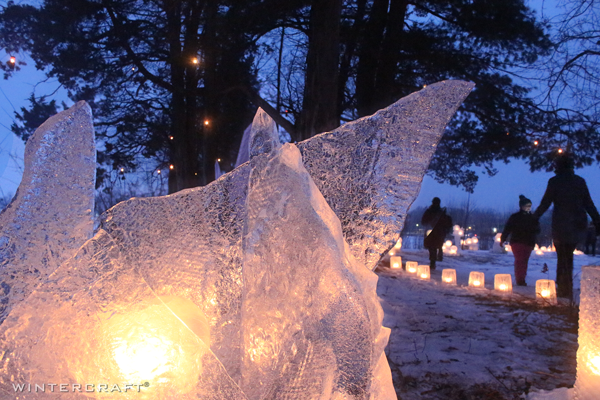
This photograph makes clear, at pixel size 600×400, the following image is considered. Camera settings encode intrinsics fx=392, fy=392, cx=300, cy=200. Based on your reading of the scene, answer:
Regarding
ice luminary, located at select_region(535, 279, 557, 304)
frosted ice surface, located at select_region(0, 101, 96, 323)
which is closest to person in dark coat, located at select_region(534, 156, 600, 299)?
ice luminary, located at select_region(535, 279, 557, 304)

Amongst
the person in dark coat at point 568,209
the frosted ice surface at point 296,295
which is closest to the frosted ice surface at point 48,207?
the frosted ice surface at point 296,295

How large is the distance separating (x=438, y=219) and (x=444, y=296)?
9.13ft

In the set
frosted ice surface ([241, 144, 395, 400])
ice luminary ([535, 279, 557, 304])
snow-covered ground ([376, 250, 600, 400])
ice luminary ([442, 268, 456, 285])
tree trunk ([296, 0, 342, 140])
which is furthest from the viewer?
ice luminary ([442, 268, 456, 285])

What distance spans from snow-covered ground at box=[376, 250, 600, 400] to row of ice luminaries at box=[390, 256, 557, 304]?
5.5 inches

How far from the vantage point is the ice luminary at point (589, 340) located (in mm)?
1984

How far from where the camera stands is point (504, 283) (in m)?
5.71

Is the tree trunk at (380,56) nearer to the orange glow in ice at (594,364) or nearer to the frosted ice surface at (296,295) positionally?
the orange glow in ice at (594,364)

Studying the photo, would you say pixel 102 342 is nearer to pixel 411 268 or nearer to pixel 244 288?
pixel 244 288

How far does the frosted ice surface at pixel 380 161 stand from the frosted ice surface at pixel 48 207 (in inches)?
35.7

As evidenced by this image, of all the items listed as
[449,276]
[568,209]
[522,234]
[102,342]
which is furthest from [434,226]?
[102,342]

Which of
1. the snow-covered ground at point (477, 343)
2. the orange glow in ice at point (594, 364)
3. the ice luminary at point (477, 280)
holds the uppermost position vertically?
the orange glow in ice at point (594, 364)

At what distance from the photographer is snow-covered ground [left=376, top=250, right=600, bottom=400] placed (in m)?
2.50

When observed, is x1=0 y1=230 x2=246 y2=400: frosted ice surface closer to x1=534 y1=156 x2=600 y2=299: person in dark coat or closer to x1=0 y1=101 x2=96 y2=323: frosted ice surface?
x1=0 y1=101 x2=96 y2=323: frosted ice surface

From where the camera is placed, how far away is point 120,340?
3.95 feet
